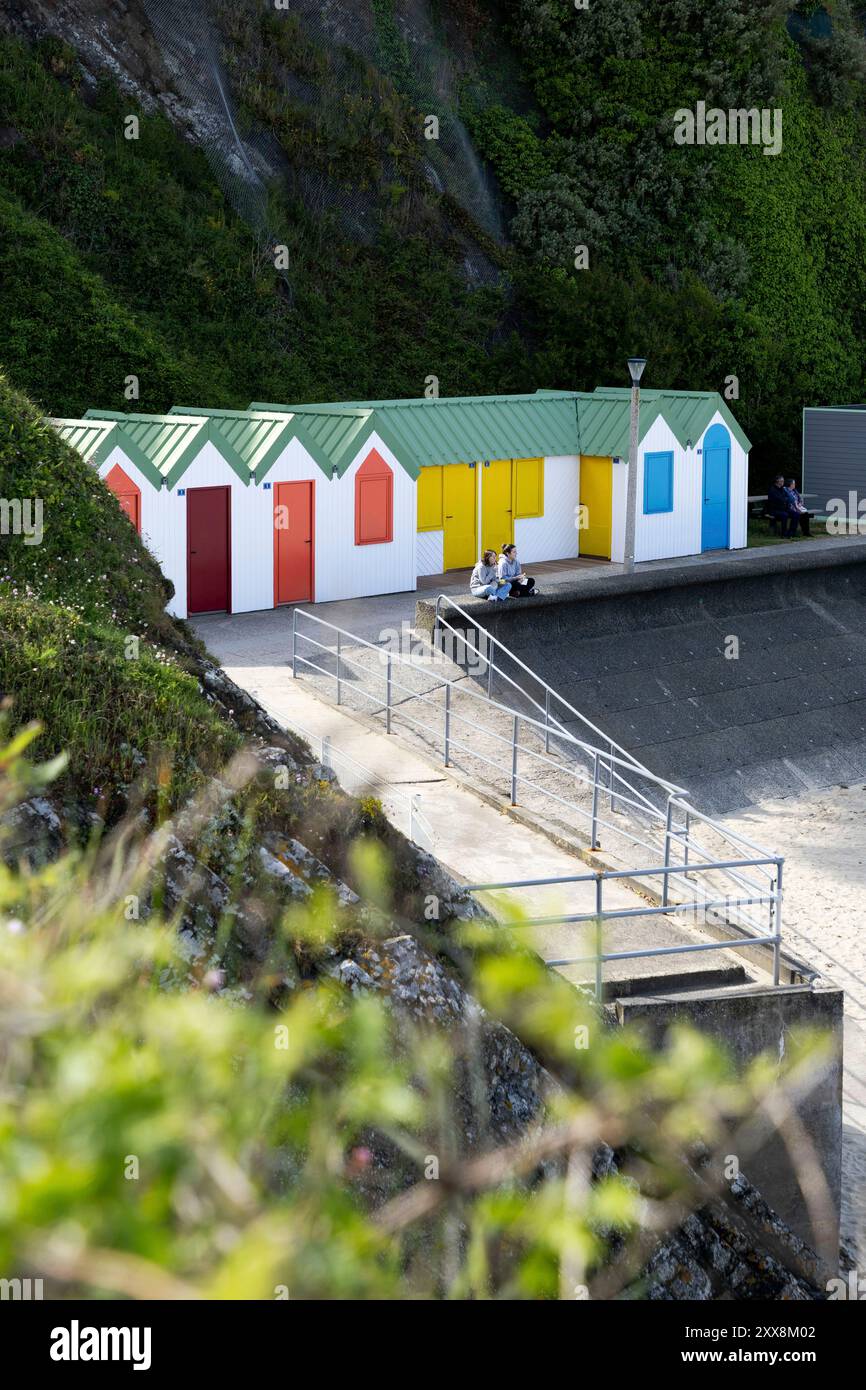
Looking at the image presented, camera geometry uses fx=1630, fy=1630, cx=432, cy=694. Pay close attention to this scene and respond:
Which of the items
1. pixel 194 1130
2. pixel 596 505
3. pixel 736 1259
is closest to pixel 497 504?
pixel 596 505

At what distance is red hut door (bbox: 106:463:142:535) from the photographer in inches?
956

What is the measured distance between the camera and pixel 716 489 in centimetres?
3181

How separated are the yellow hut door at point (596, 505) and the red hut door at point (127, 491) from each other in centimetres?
978

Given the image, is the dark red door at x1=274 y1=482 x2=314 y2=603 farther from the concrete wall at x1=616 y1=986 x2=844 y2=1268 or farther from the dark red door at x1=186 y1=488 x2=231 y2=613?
the concrete wall at x1=616 y1=986 x2=844 y2=1268

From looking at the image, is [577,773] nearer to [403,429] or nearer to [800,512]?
[403,429]

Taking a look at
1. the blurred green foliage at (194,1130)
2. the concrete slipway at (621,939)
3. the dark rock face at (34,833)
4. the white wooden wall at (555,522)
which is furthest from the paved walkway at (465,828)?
the white wooden wall at (555,522)

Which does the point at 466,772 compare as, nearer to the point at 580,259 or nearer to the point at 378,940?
the point at 378,940

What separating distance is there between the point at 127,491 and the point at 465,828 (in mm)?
10370

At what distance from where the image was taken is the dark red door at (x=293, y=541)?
86.7 ft

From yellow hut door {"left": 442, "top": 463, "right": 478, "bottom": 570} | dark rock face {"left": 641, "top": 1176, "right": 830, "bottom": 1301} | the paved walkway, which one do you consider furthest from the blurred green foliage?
yellow hut door {"left": 442, "top": 463, "right": 478, "bottom": 570}

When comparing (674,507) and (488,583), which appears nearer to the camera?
(488,583)
